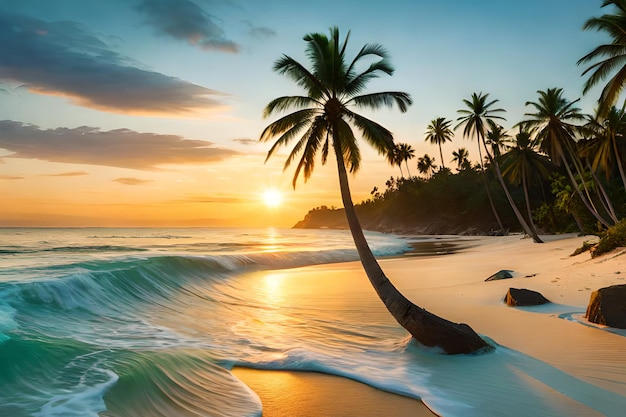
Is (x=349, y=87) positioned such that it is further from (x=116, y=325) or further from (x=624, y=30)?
(x=624, y=30)

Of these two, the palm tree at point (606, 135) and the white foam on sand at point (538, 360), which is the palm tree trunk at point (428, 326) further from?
Result: the palm tree at point (606, 135)

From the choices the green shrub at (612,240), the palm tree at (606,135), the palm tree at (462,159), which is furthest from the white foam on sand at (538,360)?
the palm tree at (462,159)

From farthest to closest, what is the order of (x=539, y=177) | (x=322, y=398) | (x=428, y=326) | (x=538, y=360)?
(x=539, y=177) < (x=428, y=326) < (x=538, y=360) < (x=322, y=398)

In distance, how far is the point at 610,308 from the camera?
8570mm

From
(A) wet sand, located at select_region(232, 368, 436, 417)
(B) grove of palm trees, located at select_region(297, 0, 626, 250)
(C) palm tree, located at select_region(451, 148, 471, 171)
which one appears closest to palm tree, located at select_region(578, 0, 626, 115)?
(B) grove of palm trees, located at select_region(297, 0, 626, 250)

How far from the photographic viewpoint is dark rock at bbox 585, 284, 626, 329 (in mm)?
8438

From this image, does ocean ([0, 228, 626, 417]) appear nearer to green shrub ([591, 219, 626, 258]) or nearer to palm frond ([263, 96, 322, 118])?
green shrub ([591, 219, 626, 258])

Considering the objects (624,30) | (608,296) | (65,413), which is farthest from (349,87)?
(624,30)

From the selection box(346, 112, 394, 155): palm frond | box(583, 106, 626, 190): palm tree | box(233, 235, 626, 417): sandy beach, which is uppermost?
box(583, 106, 626, 190): palm tree

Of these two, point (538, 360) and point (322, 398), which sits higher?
point (538, 360)

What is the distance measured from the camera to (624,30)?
18203 mm

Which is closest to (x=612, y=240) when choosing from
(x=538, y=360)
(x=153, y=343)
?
(x=538, y=360)

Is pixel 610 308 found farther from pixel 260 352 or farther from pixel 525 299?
pixel 260 352

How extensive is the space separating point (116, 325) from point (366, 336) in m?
6.02
